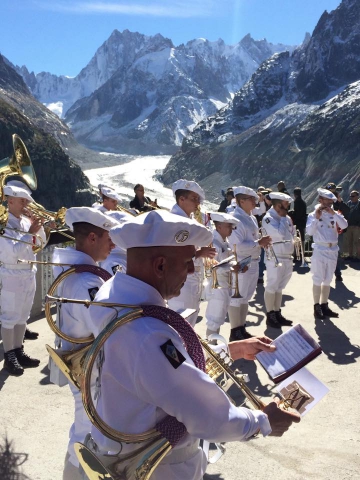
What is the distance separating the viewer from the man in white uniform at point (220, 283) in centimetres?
657

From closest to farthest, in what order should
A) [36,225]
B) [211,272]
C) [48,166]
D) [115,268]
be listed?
[115,268] < [36,225] < [211,272] < [48,166]

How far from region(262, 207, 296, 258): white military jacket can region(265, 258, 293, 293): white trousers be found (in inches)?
5.8

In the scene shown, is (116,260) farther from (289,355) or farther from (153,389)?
(153,389)

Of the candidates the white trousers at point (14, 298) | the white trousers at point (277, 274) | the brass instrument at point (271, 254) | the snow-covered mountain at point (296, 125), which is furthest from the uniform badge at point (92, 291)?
the snow-covered mountain at point (296, 125)

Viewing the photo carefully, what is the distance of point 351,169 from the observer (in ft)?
247

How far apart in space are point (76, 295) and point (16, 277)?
3180 mm

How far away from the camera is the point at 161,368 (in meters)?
1.79

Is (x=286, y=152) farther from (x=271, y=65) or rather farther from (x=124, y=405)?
(x=124, y=405)

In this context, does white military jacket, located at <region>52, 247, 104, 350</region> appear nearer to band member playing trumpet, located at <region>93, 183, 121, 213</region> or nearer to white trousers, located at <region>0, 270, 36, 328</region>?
white trousers, located at <region>0, 270, 36, 328</region>

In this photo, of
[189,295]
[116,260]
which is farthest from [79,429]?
[189,295]

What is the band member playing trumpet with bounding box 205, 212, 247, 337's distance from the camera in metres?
6.58

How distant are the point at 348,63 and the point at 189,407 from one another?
507 ft

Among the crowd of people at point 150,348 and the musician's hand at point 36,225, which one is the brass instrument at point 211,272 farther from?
the musician's hand at point 36,225

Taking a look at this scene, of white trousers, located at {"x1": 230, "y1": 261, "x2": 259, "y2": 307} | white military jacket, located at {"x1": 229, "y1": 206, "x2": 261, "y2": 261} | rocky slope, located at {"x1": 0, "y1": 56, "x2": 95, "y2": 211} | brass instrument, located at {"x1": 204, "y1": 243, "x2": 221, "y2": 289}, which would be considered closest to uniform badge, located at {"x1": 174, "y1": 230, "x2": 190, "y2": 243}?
brass instrument, located at {"x1": 204, "y1": 243, "x2": 221, "y2": 289}
